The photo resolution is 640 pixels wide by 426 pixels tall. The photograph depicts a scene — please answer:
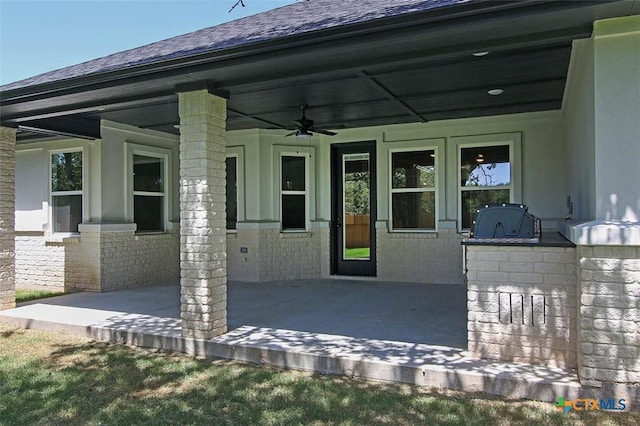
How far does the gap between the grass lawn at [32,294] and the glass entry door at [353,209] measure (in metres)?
4.97

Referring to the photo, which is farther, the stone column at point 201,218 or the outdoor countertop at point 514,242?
the stone column at point 201,218

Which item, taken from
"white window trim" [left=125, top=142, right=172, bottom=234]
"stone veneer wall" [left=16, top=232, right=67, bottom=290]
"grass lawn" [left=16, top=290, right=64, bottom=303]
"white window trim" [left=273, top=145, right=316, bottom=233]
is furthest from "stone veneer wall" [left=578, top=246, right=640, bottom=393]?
"stone veneer wall" [left=16, top=232, right=67, bottom=290]

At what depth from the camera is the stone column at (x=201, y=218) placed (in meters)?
4.73

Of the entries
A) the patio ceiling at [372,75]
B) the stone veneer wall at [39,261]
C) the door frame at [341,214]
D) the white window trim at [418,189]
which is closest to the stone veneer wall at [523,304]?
the patio ceiling at [372,75]

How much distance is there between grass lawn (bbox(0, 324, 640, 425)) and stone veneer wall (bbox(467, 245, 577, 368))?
0.57 m

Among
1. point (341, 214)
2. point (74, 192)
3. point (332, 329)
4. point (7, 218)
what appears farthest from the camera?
point (341, 214)

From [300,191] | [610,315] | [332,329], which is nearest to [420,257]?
[300,191]

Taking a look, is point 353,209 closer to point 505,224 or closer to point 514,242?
point 505,224

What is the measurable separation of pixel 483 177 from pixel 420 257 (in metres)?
1.76

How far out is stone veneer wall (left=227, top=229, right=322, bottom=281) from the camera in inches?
346

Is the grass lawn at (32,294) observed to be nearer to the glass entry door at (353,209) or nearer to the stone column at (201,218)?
the stone column at (201,218)

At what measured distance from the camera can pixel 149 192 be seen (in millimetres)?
8773

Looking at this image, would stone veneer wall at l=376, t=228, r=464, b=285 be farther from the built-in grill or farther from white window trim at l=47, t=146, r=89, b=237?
white window trim at l=47, t=146, r=89, b=237

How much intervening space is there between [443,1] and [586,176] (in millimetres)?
1944
